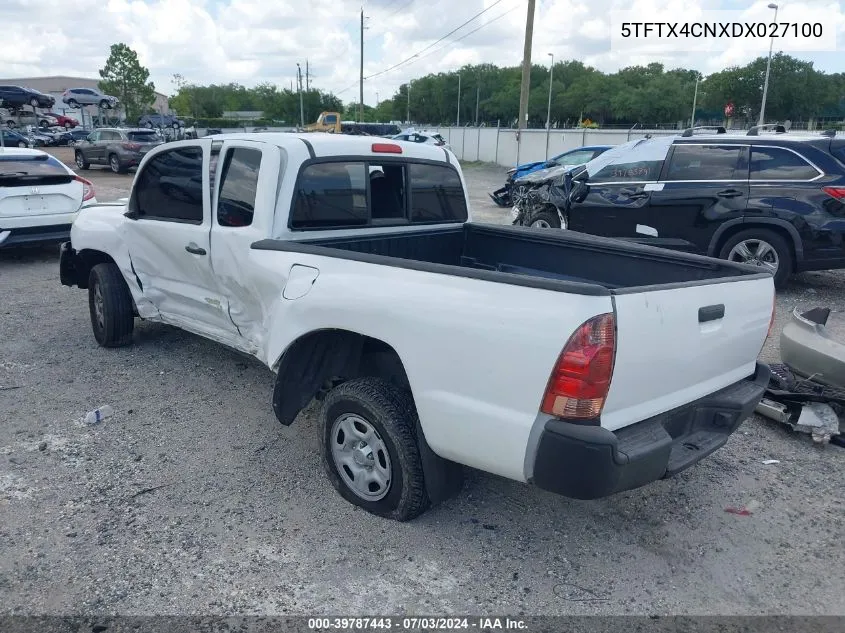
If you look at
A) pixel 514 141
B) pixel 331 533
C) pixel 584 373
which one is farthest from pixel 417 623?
pixel 514 141

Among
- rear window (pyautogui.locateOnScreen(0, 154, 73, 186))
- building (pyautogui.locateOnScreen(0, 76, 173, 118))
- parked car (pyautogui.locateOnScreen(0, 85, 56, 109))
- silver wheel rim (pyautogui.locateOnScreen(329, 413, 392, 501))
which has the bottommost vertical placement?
silver wheel rim (pyautogui.locateOnScreen(329, 413, 392, 501))

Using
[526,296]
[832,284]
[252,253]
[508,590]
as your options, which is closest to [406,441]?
[508,590]

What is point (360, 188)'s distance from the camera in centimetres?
432

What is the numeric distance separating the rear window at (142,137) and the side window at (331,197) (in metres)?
22.5

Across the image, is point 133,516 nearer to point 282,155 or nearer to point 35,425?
point 35,425

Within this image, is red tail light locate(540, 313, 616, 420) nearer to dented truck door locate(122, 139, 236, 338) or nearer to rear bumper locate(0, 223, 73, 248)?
dented truck door locate(122, 139, 236, 338)

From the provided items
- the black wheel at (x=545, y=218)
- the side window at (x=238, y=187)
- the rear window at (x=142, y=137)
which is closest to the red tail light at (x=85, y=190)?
the black wheel at (x=545, y=218)

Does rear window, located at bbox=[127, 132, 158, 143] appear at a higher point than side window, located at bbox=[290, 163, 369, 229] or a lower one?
higher

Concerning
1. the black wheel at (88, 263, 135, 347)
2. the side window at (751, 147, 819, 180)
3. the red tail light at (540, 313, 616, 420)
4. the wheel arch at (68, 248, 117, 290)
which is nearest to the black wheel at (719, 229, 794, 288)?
the side window at (751, 147, 819, 180)

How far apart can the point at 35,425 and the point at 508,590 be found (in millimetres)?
3364

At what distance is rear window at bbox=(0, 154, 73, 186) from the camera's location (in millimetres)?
8922

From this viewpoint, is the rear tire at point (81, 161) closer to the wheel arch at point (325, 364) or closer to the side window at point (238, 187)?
the side window at point (238, 187)

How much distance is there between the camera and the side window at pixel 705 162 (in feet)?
26.1

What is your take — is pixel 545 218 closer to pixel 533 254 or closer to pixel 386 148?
pixel 533 254
